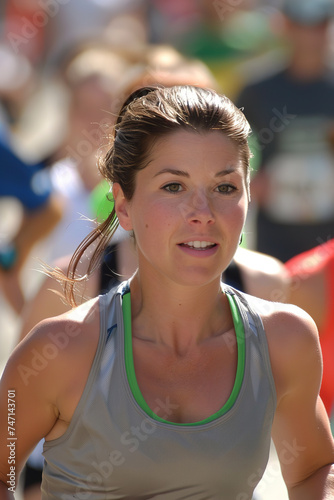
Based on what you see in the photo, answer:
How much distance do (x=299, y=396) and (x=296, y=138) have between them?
12.2 feet

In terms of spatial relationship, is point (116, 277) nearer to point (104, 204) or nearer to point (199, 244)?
point (104, 204)

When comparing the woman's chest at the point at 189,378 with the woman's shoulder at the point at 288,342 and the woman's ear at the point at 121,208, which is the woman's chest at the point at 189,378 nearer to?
the woman's shoulder at the point at 288,342

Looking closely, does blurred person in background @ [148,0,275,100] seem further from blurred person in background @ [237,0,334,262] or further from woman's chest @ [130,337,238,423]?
woman's chest @ [130,337,238,423]

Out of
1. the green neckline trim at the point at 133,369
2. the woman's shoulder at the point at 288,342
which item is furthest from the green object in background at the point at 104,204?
the woman's shoulder at the point at 288,342

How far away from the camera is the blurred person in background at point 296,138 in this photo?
5.41 metres

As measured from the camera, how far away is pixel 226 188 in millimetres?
1991

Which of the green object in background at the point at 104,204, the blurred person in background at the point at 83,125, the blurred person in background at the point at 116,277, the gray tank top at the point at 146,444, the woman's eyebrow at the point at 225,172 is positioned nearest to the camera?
the gray tank top at the point at 146,444

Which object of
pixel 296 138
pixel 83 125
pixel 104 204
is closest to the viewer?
pixel 104 204

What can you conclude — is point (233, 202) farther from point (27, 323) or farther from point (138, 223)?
point (27, 323)

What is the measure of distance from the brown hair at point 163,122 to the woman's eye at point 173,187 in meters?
0.10

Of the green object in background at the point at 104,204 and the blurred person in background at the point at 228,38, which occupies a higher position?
the blurred person in background at the point at 228,38

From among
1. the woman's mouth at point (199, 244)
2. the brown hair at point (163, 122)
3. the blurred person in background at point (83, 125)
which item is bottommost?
the woman's mouth at point (199, 244)

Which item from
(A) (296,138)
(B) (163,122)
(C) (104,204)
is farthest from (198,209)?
(A) (296,138)

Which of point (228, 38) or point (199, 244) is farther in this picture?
point (228, 38)
